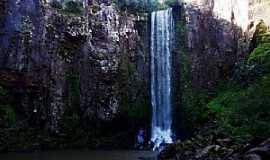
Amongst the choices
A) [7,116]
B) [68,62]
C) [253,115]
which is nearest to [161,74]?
[68,62]

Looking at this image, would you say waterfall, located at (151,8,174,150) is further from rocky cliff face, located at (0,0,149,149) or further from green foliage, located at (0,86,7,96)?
green foliage, located at (0,86,7,96)

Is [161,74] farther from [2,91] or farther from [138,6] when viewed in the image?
[2,91]

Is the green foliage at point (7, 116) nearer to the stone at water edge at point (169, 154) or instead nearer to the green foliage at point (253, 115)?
the stone at water edge at point (169, 154)

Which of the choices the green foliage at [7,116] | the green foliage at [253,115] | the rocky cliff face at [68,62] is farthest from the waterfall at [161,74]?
the green foliage at [253,115]

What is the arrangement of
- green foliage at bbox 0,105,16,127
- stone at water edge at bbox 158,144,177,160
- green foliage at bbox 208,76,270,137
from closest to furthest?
green foliage at bbox 208,76,270,137 < stone at water edge at bbox 158,144,177,160 < green foliage at bbox 0,105,16,127

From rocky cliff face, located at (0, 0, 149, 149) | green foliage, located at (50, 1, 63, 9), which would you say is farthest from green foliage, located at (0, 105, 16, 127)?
green foliage, located at (50, 1, 63, 9)

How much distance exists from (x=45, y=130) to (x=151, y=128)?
7488 mm

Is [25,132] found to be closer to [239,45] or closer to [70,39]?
[70,39]

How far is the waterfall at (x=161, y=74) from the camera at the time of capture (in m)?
32.8

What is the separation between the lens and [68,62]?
1296 inches

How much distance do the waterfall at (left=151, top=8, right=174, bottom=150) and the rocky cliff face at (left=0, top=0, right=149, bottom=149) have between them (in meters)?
0.78

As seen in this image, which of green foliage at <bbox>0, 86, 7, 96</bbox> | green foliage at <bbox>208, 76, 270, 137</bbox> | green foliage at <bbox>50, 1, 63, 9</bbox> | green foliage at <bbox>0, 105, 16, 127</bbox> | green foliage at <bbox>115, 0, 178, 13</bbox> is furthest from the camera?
green foliage at <bbox>115, 0, 178, 13</bbox>

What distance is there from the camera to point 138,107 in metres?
33.4

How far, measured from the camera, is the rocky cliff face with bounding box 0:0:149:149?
31375 mm
